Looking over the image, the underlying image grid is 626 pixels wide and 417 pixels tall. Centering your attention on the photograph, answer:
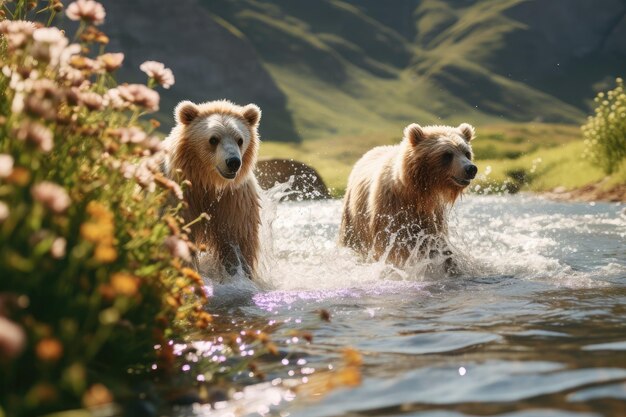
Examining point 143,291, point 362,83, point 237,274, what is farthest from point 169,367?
point 362,83

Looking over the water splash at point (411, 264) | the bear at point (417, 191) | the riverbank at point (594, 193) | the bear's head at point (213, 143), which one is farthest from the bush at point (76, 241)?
the riverbank at point (594, 193)

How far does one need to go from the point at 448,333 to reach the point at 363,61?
580 feet

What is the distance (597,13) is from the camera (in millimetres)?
193750

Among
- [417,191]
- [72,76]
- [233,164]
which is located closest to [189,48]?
[417,191]

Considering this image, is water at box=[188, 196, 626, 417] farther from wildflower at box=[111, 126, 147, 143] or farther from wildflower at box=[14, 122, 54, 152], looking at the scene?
wildflower at box=[14, 122, 54, 152]

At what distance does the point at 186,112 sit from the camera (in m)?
7.96

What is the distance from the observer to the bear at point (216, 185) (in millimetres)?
7820

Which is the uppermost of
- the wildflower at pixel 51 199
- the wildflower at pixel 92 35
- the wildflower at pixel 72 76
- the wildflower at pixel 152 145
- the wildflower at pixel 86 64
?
the wildflower at pixel 92 35

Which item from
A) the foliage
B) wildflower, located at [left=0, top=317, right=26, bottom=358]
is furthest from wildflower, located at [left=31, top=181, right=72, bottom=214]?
the foliage

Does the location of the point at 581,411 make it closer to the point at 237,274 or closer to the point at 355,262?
the point at 237,274

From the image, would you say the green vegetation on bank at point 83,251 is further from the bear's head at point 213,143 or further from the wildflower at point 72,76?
the bear's head at point 213,143

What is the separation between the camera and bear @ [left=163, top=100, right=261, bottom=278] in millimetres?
7820

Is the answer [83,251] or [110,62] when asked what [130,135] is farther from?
[83,251]

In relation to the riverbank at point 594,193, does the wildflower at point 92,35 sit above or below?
below
